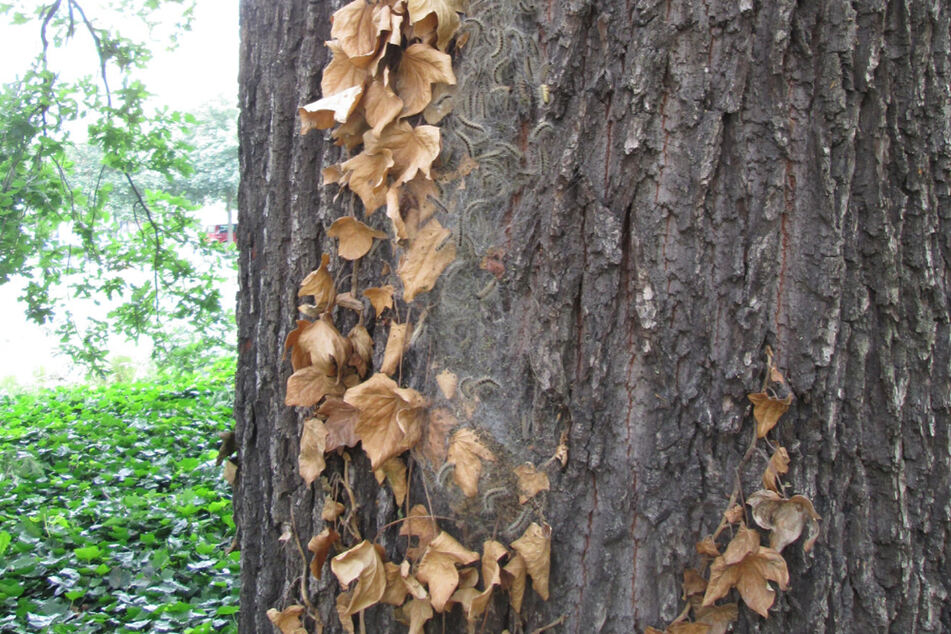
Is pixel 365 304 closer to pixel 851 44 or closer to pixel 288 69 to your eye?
pixel 288 69

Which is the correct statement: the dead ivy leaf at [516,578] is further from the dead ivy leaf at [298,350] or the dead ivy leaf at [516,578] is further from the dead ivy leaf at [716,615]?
the dead ivy leaf at [298,350]

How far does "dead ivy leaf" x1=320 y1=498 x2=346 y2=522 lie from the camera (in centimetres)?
133

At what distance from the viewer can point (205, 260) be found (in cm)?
531

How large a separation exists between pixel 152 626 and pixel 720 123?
2.41 metres

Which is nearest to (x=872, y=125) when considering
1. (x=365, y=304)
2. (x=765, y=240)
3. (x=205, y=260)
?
(x=765, y=240)

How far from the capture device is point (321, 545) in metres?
1.33

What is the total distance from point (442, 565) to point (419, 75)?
83 centimetres

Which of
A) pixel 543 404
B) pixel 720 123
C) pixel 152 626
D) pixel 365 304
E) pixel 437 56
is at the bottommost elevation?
pixel 152 626

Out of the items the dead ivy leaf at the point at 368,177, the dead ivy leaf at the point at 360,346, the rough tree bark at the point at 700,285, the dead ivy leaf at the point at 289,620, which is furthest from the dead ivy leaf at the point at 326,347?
the dead ivy leaf at the point at 289,620

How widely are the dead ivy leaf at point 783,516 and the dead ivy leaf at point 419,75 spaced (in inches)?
33.4

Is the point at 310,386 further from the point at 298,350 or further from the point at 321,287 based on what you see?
the point at 321,287

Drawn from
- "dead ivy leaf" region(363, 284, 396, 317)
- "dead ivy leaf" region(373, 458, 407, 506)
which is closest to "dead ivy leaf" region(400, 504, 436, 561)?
"dead ivy leaf" region(373, 458, 407, 506)

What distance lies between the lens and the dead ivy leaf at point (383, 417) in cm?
124

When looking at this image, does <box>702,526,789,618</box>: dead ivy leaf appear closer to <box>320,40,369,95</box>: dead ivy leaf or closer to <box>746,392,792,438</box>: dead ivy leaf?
<box>746,392,792,438</box>: dead ivy leaf
